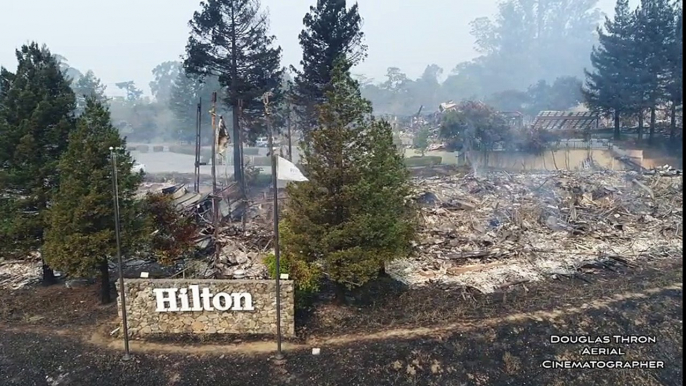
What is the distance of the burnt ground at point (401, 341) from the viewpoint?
33.8 feet

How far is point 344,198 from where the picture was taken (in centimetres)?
1260

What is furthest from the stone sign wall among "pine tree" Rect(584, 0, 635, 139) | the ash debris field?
"pine tree" Rect(584, 0, 635, 139)

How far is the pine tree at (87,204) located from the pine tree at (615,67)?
37.1m

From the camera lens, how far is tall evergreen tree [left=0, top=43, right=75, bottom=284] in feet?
45.3

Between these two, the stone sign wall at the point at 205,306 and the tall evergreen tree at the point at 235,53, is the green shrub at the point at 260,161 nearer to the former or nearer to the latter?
the tall evergreen tree at the point at 235,53

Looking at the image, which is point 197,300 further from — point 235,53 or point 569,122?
point 569,122

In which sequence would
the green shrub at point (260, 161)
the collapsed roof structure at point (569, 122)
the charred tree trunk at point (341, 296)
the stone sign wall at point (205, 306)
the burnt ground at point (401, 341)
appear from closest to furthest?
the burnt ground at point (401, 341), the stone sign wall at point (205, 306), the charred tree trunk at point (341, 296), the collapsed roof structure at point (569, 122), the green shrub at point (260, 161)

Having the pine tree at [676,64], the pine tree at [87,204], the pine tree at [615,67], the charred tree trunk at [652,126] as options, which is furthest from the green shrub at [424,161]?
the pine tree at [87,204]

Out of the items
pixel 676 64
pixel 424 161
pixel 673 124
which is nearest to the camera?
pixel 676 64

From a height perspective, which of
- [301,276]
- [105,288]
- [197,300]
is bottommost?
[105,288]

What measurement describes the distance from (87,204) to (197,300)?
4.16 metres

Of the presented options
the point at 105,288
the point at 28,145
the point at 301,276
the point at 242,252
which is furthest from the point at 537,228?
the point at 28,145

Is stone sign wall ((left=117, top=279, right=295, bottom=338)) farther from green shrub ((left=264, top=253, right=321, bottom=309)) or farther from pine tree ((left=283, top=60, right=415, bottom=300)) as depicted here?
pine tree ((left=283, top=60, right=415, bottom=300))

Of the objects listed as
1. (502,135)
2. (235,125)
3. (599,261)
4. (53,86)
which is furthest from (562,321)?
(502,135)
